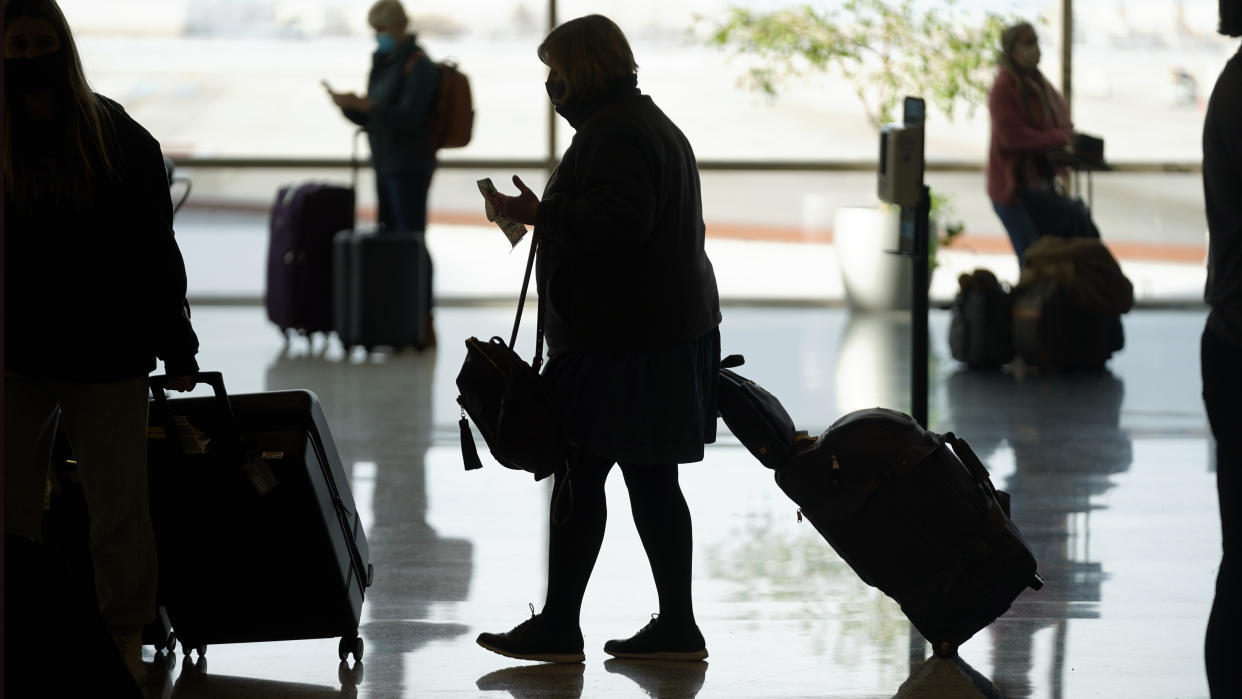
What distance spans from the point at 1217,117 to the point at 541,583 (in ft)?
7.11

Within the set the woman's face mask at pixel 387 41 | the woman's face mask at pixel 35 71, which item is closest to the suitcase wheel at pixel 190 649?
the woman's face mask at pixel 35 71

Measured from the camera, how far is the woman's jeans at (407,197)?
29.0ft

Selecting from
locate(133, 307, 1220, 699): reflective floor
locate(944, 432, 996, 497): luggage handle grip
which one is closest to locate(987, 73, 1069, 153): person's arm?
locate(133, 307, 1220, 699): reflective floor

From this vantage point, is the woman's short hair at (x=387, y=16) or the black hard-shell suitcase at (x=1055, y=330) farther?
the woman's short hair at (x=387, y=16)

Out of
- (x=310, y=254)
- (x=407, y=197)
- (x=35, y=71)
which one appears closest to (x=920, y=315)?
(x=35, y=71)

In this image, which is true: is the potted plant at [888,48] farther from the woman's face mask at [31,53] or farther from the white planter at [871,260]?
the woman's face mask at [31,53]

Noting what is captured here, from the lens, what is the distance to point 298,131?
12375 millimetres

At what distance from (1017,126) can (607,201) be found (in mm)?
5564

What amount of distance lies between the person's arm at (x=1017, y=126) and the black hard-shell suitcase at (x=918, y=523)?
519 cm

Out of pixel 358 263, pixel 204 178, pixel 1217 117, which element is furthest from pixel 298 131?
pixel 1217 117

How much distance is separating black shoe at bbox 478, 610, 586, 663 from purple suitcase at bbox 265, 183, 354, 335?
18.2ft

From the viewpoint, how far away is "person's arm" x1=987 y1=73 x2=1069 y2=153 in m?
8.50

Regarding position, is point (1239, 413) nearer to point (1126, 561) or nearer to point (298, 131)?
point (1126, 561)

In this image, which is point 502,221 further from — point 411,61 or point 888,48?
point 888,48
